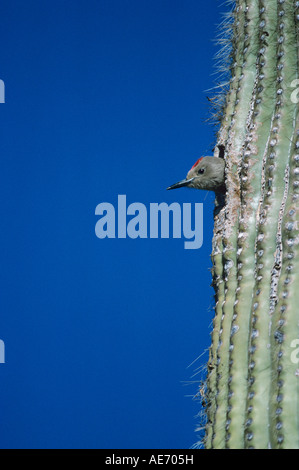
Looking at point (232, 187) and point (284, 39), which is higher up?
point (284, 39)

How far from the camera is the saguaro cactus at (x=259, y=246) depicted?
100 cm

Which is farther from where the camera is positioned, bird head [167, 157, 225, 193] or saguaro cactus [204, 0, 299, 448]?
bird head [167, 157, 225, 193]

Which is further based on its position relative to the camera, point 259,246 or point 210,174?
point 210,174

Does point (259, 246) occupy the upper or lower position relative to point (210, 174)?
lower

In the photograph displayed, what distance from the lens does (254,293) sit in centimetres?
111

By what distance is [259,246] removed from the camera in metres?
1.12

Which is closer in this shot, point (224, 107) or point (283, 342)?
point (283, 342)

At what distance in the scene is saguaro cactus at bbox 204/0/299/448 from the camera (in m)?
1.00

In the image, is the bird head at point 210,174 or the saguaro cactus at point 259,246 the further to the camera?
the bird head at point 210,174

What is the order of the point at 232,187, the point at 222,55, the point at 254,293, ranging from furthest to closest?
the point at 222,55
the point at 232,187
the point at 254,293
